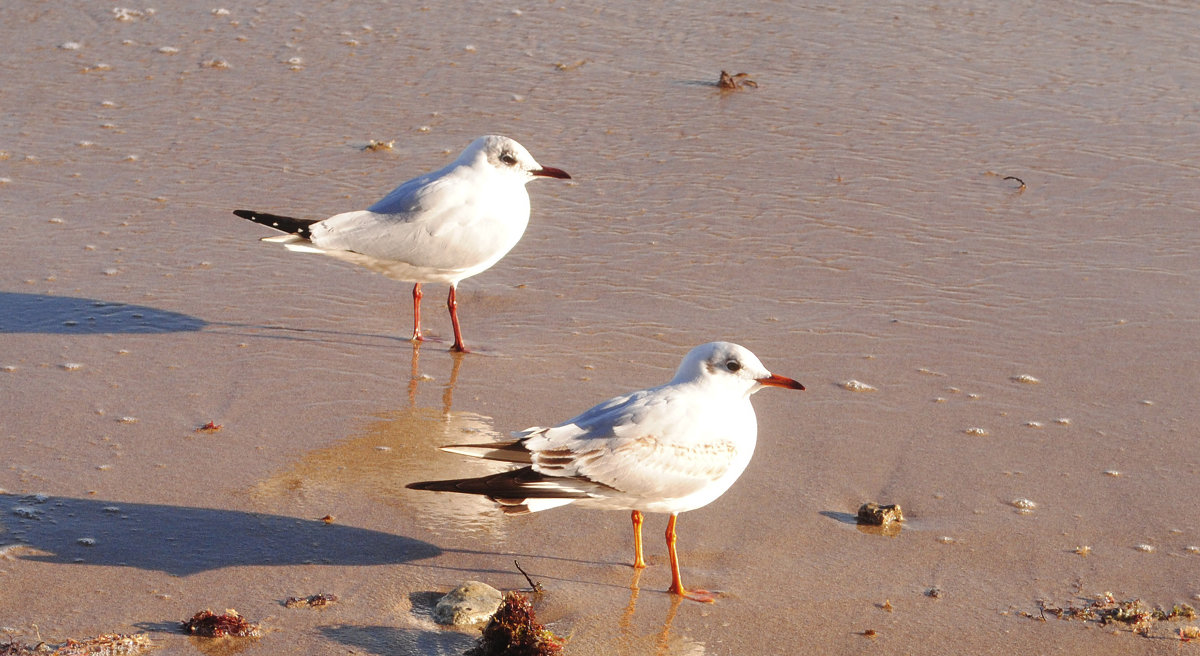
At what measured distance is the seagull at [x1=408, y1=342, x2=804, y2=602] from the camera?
432 centimetres

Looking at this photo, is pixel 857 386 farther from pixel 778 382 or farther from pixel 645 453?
pixel 645 453

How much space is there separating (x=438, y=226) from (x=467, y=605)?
8.88ft

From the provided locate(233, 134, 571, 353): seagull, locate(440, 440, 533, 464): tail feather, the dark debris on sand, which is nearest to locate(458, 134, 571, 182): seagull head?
locate(233, 134, 571, 353): seagull

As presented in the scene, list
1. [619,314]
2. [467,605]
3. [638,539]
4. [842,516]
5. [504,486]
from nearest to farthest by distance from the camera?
1. [467,605]
2. [504,486]
3. [638,539]
4. [842,516]
5. [619,314]

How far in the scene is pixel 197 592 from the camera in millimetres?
4250

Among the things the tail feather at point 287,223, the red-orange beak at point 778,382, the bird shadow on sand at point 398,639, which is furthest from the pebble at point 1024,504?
the tail feather at point 287,223

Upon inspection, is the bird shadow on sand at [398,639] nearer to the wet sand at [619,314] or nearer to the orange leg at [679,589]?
the wet sand at [619,314]

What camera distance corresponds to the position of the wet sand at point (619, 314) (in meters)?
4.44

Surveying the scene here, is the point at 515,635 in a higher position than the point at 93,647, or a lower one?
higher

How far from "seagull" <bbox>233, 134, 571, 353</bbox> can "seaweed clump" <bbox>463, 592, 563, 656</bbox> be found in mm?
2583

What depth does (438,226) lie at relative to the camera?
6.46 metres

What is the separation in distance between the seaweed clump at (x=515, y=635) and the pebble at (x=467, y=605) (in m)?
0.17

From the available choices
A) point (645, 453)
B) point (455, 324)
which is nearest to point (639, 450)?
point (645, 453)

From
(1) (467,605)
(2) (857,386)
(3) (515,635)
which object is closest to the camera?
(3) (515,635)
